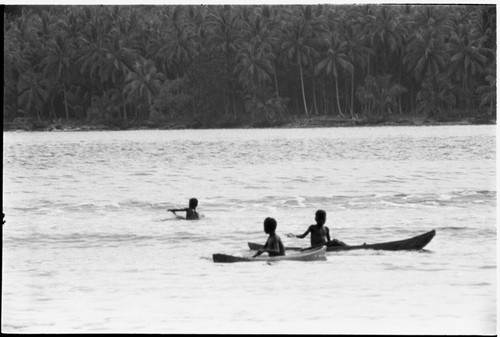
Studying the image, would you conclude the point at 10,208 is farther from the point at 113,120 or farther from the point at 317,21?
the point at 317,21

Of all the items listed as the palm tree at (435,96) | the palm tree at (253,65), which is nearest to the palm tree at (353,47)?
the palm tree at (435,96)

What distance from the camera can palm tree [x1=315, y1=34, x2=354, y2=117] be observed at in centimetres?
1138

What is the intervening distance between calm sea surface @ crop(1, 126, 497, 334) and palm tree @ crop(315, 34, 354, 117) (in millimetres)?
624

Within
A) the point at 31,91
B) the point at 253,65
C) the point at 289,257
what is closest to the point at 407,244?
the point at 289,257

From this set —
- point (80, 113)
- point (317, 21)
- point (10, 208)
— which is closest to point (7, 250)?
point (10, 208)

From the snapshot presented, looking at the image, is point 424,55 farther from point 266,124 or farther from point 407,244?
point 407,244

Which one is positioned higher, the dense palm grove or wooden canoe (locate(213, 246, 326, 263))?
the dense palm grove

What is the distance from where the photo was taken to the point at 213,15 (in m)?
10.7

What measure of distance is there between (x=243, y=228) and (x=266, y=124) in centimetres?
132

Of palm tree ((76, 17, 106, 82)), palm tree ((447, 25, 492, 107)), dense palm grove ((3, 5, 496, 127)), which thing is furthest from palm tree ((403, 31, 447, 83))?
palm tree ((76, 17, 106, 82))

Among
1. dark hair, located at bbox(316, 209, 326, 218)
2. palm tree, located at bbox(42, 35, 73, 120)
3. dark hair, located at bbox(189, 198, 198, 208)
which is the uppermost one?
palm tree, located at bbox(42, 35, 73, 120)

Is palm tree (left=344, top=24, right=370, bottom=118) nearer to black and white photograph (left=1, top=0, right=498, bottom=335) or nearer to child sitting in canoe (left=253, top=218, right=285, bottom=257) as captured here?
black and white photograph (left=1, top=0, right=498, bottom=335)

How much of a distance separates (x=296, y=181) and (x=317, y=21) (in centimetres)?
234

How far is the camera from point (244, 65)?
11.5 meters
